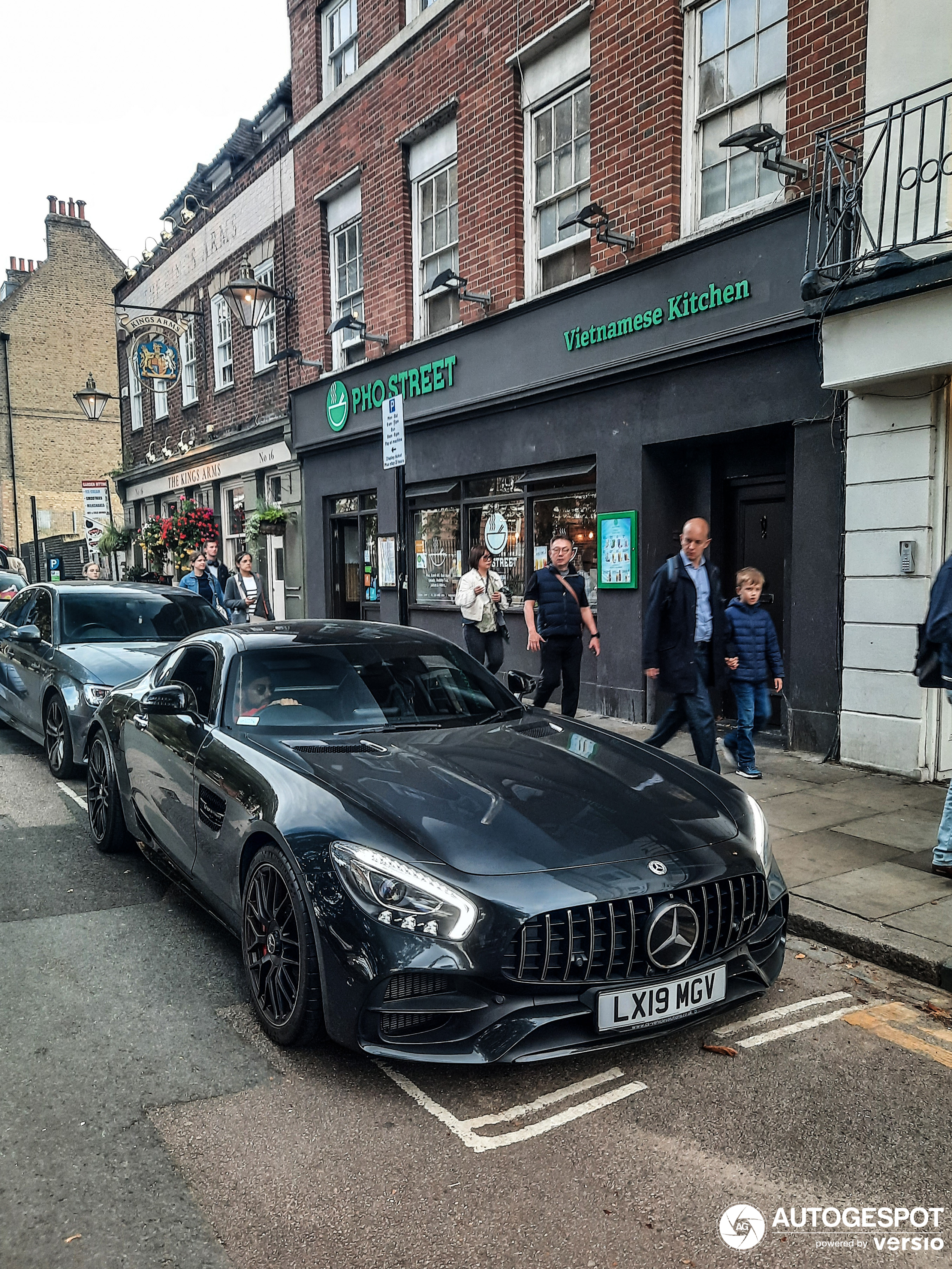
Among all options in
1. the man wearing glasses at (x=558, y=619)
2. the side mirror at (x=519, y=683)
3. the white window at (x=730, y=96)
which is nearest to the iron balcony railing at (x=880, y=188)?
the white window at (x=730, y=96)

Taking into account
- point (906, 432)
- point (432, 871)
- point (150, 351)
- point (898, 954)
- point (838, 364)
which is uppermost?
point (150, 351)

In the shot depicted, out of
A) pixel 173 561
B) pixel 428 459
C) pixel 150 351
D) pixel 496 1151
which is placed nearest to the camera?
pixel 496 1151

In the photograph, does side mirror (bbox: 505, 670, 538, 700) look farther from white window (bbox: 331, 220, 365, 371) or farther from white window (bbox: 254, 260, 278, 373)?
white window (bbox: 254, 260, 278, 373)

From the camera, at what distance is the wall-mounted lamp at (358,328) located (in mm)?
13789

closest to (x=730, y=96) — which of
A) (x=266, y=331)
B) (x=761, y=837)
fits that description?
(x=761, y=837)

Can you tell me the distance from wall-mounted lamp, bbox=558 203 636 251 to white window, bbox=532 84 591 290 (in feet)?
2.11

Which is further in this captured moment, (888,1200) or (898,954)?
(898,954)

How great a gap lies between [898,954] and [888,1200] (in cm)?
173

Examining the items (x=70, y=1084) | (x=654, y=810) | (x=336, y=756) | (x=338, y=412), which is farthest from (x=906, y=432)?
(x=338, y=412)

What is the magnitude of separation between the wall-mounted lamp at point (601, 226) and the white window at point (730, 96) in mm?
616

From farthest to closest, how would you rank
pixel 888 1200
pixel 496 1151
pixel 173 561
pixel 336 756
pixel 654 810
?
pixel 173 561
pixel 336 756
pixel 654 810
pixel 496 1151
pixel 888 1200

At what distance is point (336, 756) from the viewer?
148 inches

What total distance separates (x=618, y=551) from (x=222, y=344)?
1284 cm

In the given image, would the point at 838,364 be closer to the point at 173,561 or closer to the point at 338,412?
the point at 338,412
